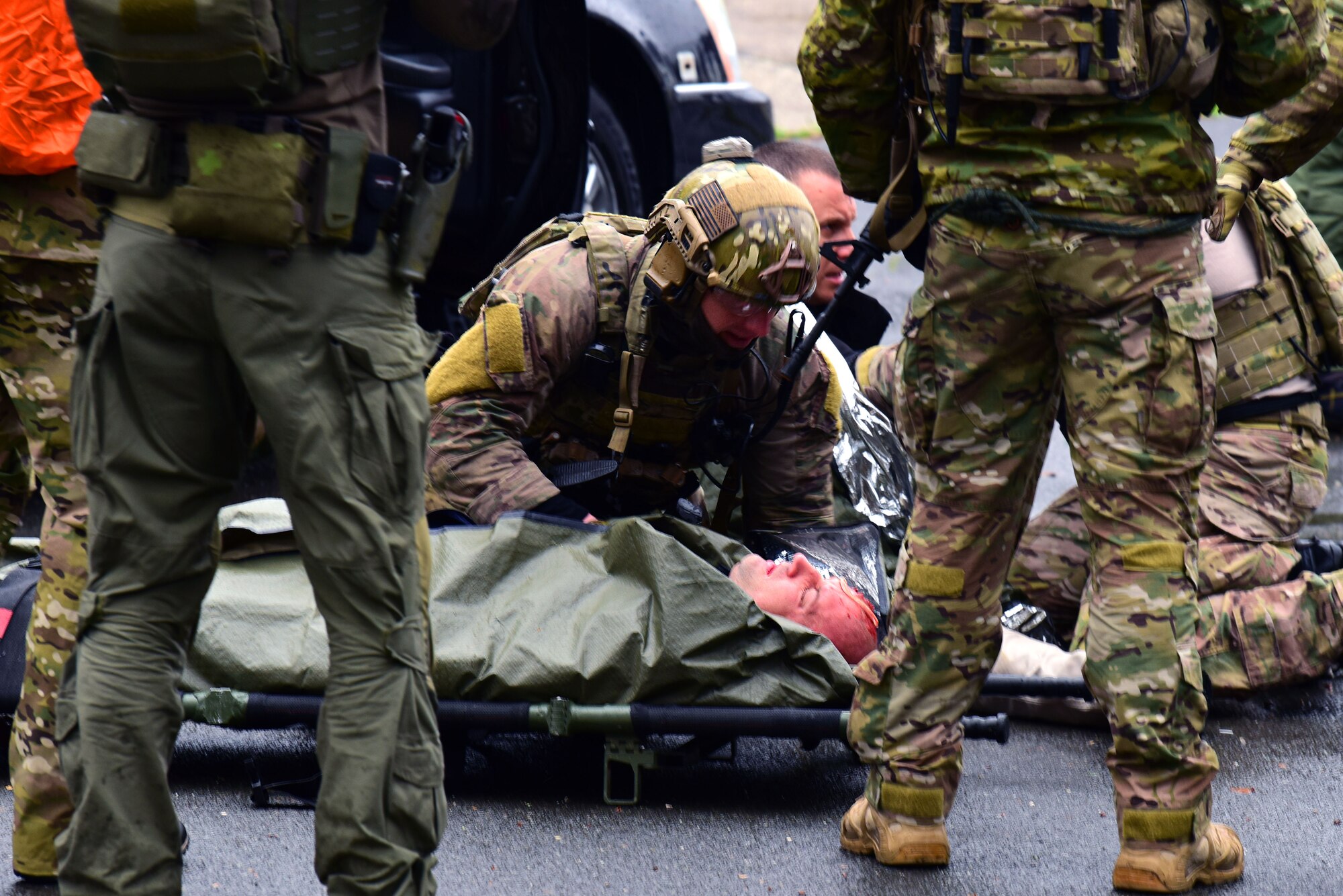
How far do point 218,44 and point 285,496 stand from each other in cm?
60

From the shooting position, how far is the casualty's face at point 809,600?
341cm

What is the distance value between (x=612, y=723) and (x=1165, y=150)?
1.41 metres

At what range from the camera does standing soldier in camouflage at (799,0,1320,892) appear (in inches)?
110

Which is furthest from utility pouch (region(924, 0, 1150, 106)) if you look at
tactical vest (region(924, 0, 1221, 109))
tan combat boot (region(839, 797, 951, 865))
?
tan combat boot (region(839, 797, 951, 865))

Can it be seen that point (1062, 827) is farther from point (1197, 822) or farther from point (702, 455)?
point (702, 455)

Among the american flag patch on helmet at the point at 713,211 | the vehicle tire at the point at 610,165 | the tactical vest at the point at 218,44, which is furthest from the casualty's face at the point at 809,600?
the vehicle tire at the point at 610,165

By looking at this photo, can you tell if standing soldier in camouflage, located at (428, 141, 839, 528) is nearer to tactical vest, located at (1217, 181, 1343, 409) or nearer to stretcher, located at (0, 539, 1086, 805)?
stretcher, located at (0, 539, 1086, 805)

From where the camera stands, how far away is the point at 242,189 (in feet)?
7.06

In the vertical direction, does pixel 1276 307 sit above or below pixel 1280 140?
below

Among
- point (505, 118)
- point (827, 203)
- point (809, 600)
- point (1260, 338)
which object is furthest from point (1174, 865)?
point (505, 118)

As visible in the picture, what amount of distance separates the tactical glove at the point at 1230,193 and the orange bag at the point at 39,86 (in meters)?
2.45

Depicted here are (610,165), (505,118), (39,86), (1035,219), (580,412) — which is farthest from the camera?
(610,165)

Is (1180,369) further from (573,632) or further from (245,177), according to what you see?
(245,177)

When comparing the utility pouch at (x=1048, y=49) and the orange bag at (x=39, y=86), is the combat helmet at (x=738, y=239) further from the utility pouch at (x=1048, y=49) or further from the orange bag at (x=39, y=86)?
the orange bag at (x=39, y=86)
